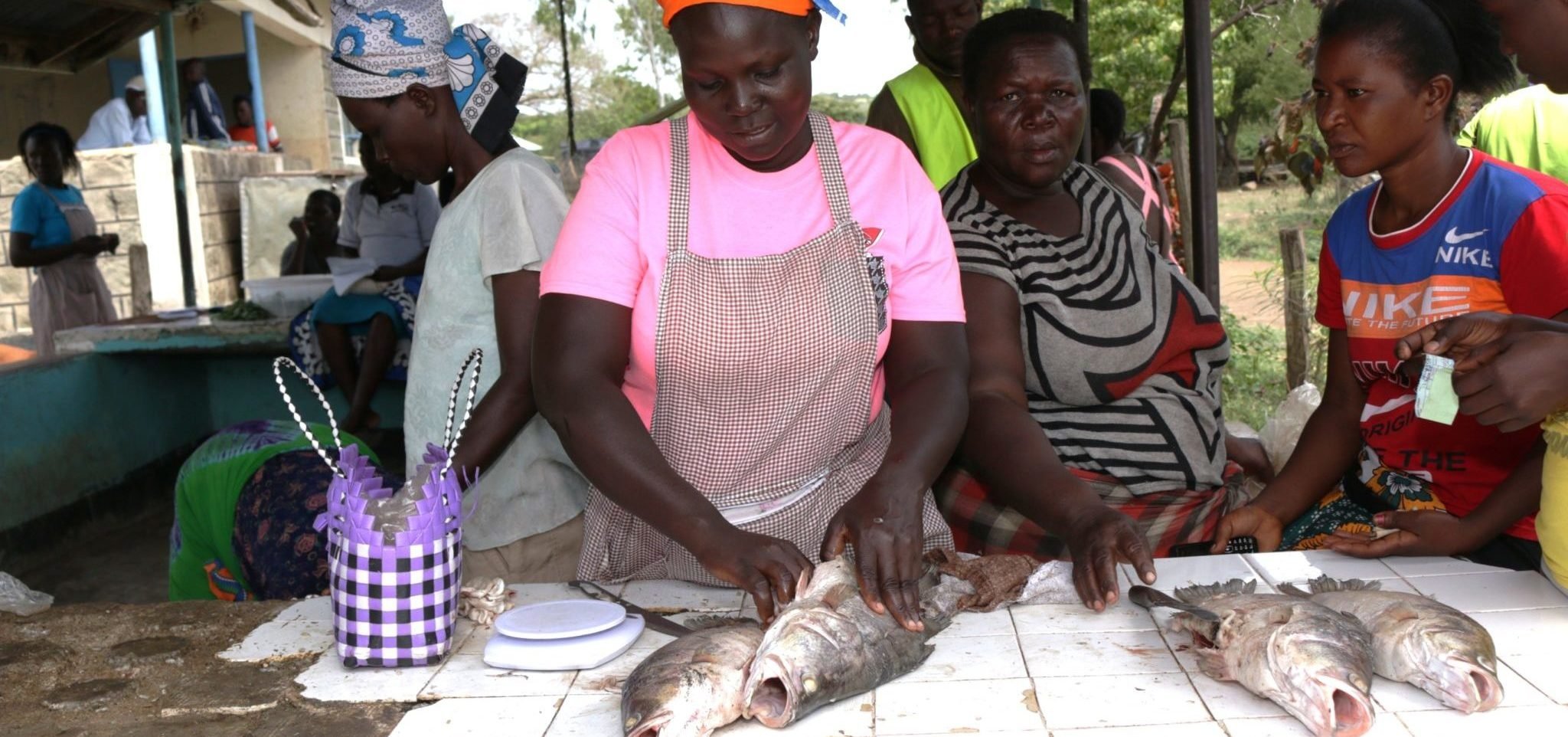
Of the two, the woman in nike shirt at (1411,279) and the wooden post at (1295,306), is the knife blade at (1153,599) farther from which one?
the wooden post at (1295,306)

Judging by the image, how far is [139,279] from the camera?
31.4 ft

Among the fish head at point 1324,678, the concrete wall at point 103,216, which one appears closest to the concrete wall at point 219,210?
the concrete wall at point 103,216

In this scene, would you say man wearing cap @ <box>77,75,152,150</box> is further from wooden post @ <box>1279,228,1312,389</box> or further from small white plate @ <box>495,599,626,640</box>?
small white plate @ <box>495,599,626,640</box>

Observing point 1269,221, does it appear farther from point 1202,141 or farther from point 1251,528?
point 1251,528

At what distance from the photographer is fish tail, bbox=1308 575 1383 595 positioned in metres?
2.07

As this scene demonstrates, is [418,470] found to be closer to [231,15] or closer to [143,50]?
[143,50]

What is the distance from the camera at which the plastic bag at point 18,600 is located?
231 centimetres

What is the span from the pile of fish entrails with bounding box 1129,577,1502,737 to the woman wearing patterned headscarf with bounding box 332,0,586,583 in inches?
51.9

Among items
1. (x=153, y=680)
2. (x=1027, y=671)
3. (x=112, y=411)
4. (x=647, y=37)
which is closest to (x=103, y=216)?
(x=112, y=411)

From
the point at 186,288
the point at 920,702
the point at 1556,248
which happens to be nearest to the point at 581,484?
the point at 920,702

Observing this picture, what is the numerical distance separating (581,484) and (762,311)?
734 mm

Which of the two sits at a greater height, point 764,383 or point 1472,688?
point 764,383

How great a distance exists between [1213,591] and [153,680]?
1726mm

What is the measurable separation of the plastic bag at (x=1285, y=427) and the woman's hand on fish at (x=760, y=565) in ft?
8.27
